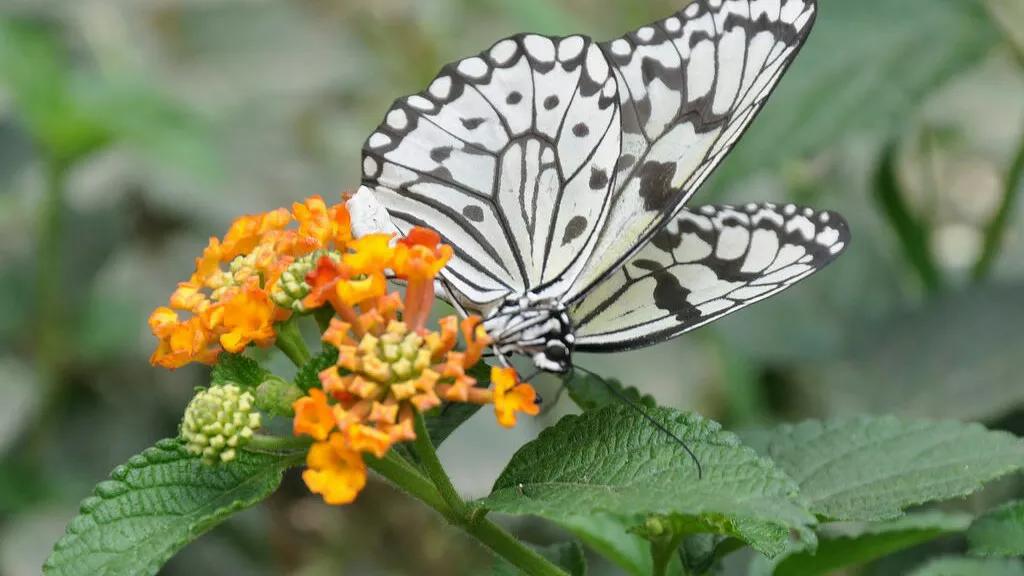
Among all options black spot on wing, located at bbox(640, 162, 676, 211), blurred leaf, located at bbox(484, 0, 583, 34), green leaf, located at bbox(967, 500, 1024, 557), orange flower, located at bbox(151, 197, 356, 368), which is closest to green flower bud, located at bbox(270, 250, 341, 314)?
orange flower, located at bbox(151, 197, 356, 368)

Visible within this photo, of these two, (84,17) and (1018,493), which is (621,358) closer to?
(1018,493)

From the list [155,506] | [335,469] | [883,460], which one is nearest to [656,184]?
[883,460]

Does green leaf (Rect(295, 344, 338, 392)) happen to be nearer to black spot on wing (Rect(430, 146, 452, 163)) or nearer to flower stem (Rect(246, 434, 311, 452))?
flower stem (Rect(246, 434, 311, 452))

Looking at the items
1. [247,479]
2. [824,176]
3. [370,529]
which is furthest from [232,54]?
[247,479]

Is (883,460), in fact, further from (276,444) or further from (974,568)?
(276,444)

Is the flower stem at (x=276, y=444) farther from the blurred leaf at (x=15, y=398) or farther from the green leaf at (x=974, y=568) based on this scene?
the blurred leaf at (x=15, y=398)

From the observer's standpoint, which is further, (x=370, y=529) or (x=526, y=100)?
(x=370, y=529)
